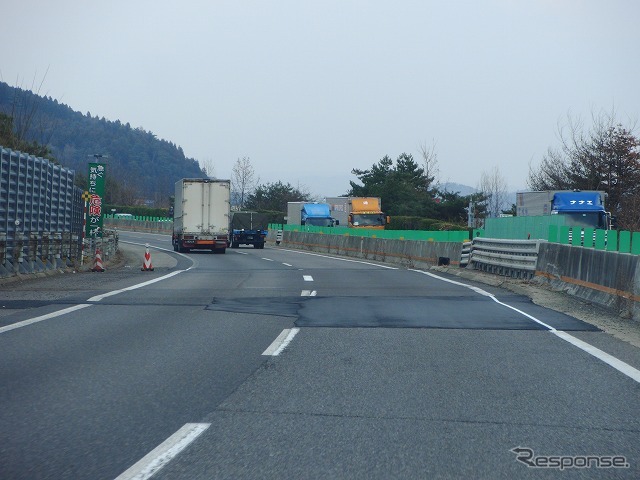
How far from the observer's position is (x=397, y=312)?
15008mm

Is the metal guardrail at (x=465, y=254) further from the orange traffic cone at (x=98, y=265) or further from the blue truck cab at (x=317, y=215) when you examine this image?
the blue truck cab at (x=317, y=215)

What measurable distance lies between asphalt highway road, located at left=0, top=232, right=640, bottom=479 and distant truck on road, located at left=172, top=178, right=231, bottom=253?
30.0 metres

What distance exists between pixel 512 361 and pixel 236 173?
13066 centimetres

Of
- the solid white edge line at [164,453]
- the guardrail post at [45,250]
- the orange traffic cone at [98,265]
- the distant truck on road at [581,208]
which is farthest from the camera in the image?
the distant truck on road at [581,208]

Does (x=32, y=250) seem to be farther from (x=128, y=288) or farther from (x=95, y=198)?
(x=95, y=198)

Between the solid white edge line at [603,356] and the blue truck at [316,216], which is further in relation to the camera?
the blue truck at [316,216]

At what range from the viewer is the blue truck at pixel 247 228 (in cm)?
5900

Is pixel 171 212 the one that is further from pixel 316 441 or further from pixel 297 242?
pixel 316 441

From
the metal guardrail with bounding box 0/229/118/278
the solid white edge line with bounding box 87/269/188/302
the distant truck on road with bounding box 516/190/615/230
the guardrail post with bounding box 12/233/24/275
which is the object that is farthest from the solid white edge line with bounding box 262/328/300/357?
the distant truck on road with bounding box 516/190/615/230

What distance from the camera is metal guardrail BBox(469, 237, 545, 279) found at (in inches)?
901

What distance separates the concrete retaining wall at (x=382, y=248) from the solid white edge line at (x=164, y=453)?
26.0 meters

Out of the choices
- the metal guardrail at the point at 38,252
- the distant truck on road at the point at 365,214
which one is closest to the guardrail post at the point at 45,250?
the metal guardrail at the point at 38,252

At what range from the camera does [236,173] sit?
5468 inches

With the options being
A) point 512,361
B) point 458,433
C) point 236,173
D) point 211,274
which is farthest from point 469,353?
point 236,173
